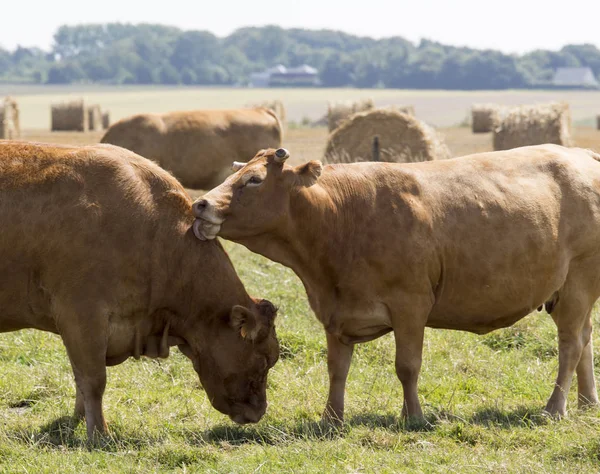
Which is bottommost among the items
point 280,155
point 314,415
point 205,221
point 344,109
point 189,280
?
point 314,415

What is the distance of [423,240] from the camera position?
22.1ft

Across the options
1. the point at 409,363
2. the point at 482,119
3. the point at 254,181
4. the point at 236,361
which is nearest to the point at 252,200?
the point at 254,181

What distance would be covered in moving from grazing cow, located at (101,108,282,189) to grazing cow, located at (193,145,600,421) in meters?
10.4

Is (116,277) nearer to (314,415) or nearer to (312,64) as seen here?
(314,415)

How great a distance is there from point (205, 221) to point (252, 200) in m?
0.32

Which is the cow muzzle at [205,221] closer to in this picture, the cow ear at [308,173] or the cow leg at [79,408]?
the cow ear at [308,173]

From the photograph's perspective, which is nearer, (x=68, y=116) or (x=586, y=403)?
(x=586, y=403)

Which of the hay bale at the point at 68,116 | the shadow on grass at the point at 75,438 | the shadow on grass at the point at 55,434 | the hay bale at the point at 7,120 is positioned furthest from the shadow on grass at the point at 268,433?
the hay bale at the point at 68,116

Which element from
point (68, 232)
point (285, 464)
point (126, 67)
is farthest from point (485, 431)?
point (126, 67)

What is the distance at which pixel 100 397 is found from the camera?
254 inches

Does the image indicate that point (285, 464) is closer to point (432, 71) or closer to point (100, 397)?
point (100, 397)

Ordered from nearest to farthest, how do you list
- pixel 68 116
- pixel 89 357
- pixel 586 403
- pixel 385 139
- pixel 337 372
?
pixel 89 357 < pixel 337 372 < pixel 586 403 < pixel 385 139 < pixel 68 116

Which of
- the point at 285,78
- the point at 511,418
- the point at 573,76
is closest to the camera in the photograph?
the point at 511,418

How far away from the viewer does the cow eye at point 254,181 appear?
6.48 metres
